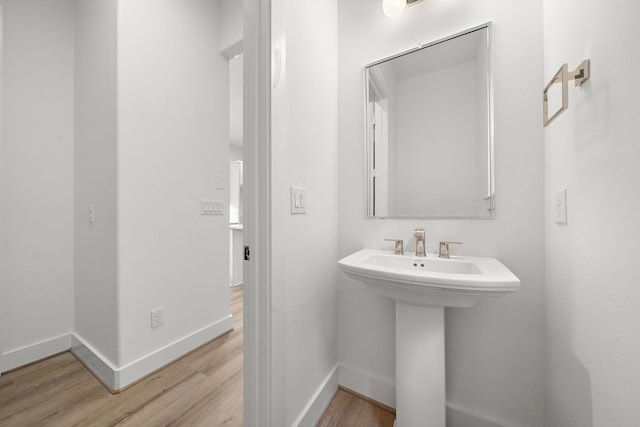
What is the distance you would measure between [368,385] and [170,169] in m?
1.83

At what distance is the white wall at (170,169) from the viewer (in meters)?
1.44

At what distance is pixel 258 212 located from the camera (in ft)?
2.96

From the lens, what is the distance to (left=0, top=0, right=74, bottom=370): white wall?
1.59 meters

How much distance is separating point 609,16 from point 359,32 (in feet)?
3.71

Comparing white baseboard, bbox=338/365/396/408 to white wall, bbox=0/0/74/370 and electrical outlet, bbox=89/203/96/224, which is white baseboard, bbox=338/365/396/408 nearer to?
electrical outlet, bbox=89/203/96/224

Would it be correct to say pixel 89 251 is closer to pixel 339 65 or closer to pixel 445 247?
pixel 339 65

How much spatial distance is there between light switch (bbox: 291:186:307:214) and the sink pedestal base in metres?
0.61

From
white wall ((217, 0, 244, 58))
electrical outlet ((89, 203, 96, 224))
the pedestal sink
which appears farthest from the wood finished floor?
white wall ((217, 0, 244, 58))

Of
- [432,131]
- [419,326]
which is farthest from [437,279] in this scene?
[432,131]

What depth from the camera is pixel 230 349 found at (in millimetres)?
1813

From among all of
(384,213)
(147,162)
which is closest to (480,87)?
(384,213)

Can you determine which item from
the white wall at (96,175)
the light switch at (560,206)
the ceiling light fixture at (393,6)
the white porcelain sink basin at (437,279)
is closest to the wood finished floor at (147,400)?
the white wall at (96,175)

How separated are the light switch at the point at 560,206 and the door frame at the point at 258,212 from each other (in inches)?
39.5

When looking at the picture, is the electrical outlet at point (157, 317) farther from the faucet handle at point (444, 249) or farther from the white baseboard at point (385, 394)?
the faucet handle at point (444, 249)
